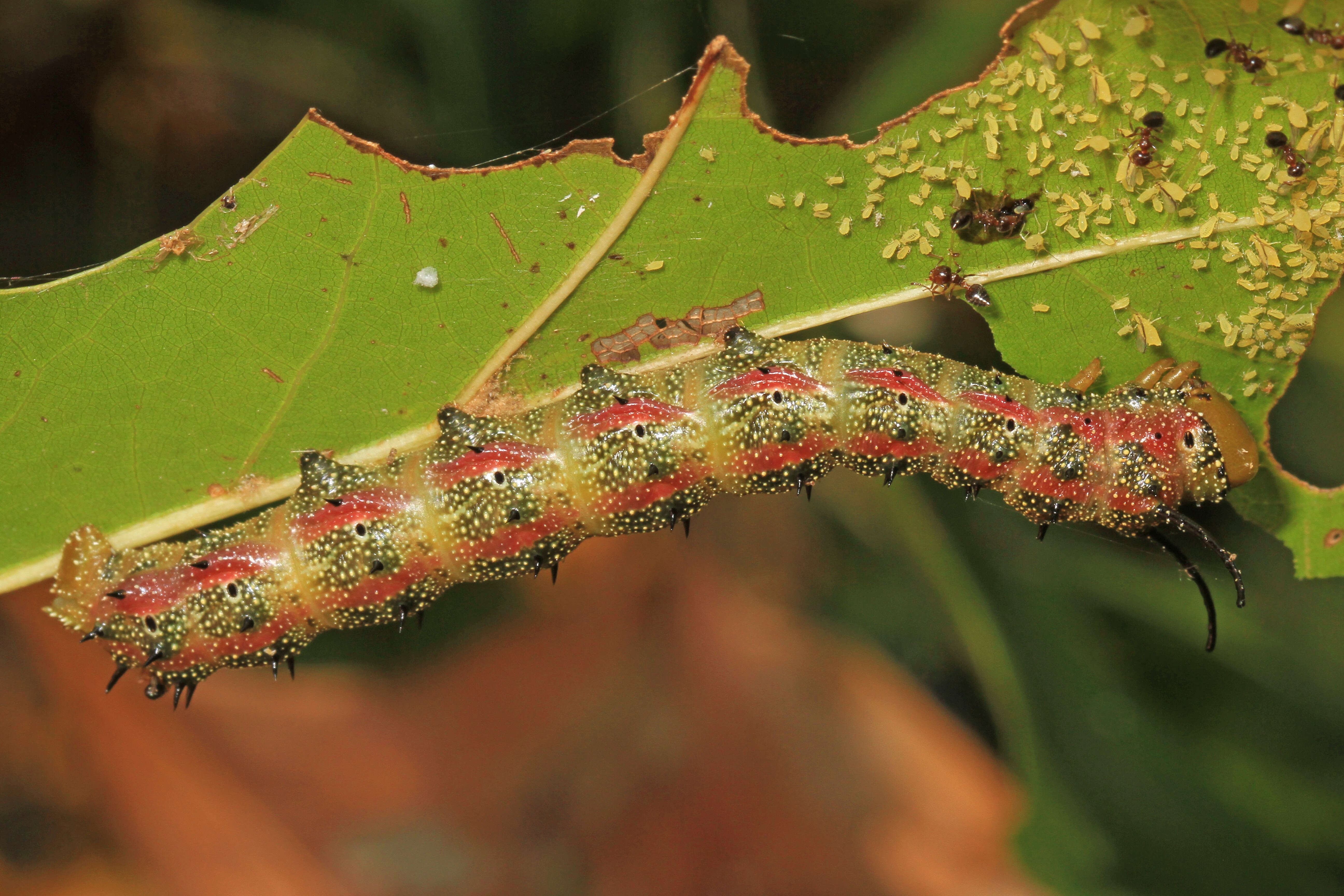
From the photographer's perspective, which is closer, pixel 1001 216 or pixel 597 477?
pixel 597 477

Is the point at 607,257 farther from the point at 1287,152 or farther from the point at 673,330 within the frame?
the point at 1287,152

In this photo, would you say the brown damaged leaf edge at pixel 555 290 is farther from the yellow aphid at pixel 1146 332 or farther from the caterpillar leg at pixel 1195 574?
the caterpillar leg at pixel 1195 574

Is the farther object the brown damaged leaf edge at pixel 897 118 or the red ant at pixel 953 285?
the red ant at pixel 953 285

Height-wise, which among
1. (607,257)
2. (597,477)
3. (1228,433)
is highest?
(607,257)

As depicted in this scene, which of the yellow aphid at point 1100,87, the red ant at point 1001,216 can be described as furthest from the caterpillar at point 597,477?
the yellow aphid at point 1100,87

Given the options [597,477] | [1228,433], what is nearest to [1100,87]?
[1228,433]

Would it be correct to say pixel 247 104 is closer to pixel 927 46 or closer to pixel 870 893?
pixel 927 46

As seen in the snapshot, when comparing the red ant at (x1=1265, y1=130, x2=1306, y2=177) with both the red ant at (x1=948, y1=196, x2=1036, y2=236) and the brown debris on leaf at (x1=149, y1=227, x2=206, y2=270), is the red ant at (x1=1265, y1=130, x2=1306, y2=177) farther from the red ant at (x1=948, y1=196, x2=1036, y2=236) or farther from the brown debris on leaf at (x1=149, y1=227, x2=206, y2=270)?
the brown debris on leaf at (x1=149, y1=227, x2=206, y2=270)
